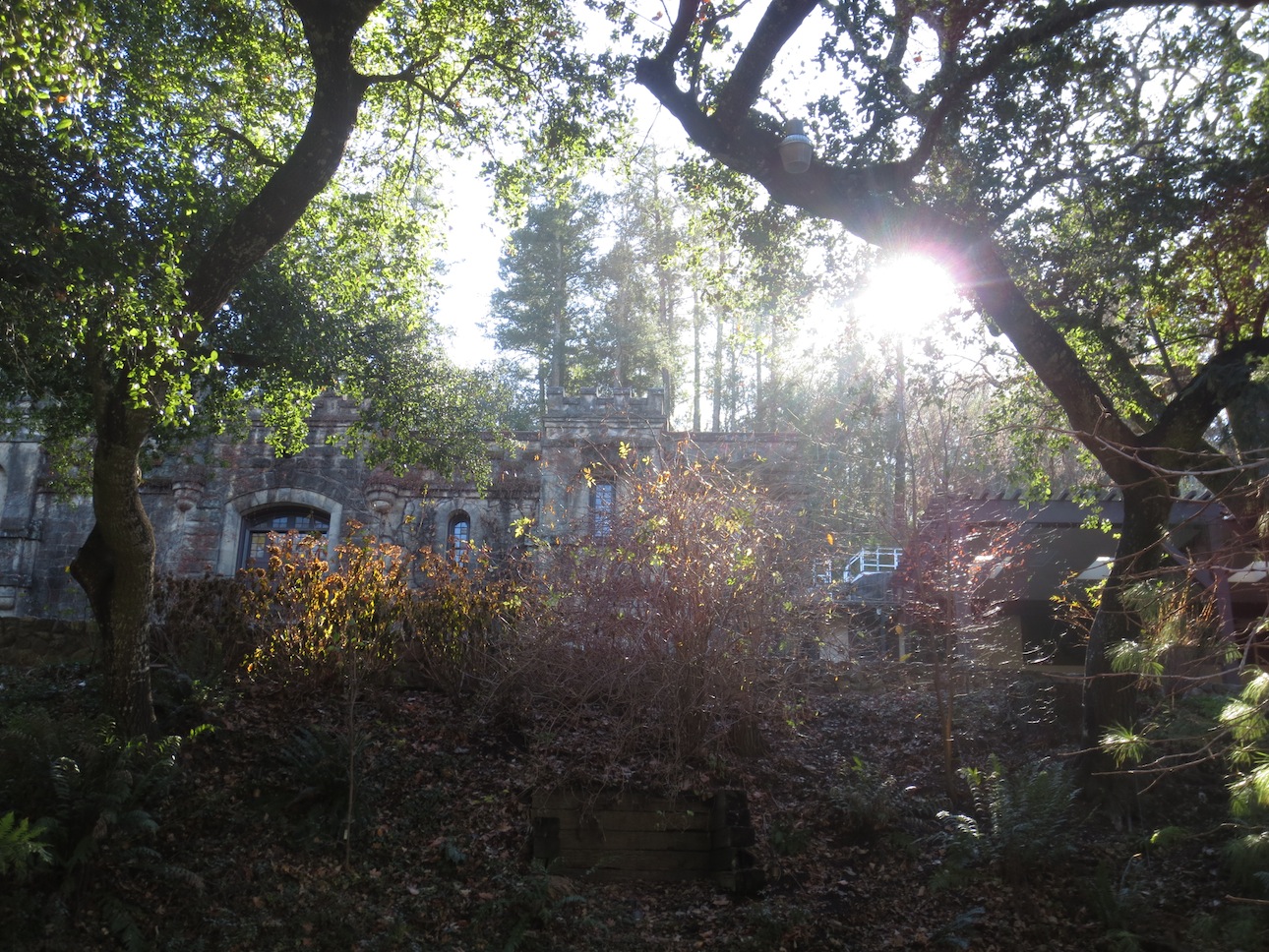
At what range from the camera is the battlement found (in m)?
20.0

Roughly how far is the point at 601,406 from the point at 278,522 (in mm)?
6692

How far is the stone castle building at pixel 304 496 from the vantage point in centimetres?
1908

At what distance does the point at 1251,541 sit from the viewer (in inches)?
211

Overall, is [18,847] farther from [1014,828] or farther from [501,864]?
[1014,828]

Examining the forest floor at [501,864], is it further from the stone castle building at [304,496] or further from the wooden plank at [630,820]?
the stone castle building at [304,496]

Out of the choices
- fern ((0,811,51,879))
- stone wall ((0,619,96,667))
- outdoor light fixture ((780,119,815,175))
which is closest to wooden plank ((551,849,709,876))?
fern ((0,811,51,879))

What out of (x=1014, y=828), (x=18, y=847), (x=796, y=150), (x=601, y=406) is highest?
(x=601, y=406)

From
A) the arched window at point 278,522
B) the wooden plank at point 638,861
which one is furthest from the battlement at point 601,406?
the wooden plank at point 638,861

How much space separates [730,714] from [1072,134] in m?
6.74

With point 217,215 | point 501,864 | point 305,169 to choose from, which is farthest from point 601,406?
point 501,864

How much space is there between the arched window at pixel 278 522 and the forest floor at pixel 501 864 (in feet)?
32.3

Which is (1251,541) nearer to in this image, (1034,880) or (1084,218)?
(1034,880)

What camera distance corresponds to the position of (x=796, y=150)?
9.12 m

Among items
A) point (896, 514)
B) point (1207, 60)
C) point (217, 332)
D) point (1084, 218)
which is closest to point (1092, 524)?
point (896, 514)
